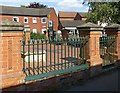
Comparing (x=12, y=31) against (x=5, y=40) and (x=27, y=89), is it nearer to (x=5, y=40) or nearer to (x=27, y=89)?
(x=5, y=40)

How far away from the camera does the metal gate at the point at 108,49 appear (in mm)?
8192

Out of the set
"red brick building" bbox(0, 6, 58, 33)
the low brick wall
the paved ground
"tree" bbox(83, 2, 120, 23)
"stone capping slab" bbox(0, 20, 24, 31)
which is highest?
"red brick building" bbox(0, 6, 58, 33)

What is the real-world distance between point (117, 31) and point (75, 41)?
248 centimetres

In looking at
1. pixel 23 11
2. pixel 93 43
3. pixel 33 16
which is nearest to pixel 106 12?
pixel 93 43

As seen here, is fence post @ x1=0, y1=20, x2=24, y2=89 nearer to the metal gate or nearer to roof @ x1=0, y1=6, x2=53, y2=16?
the metal gate

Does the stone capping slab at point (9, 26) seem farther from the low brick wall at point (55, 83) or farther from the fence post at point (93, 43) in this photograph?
the fence post at point (93, 43)

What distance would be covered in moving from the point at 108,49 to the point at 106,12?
1141 cm

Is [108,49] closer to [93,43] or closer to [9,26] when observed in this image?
[93,43]

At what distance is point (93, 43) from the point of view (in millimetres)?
7195

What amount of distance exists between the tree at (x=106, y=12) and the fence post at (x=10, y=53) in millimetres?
14365

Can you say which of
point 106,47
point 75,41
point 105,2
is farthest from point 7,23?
point 105,2

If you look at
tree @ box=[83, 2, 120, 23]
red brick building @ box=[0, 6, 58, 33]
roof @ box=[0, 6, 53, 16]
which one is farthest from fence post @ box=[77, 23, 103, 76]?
roof @ box=[0, 6, 53, 16]

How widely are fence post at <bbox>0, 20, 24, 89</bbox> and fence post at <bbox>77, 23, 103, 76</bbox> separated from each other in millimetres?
2950

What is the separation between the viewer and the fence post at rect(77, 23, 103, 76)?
7084 mm
